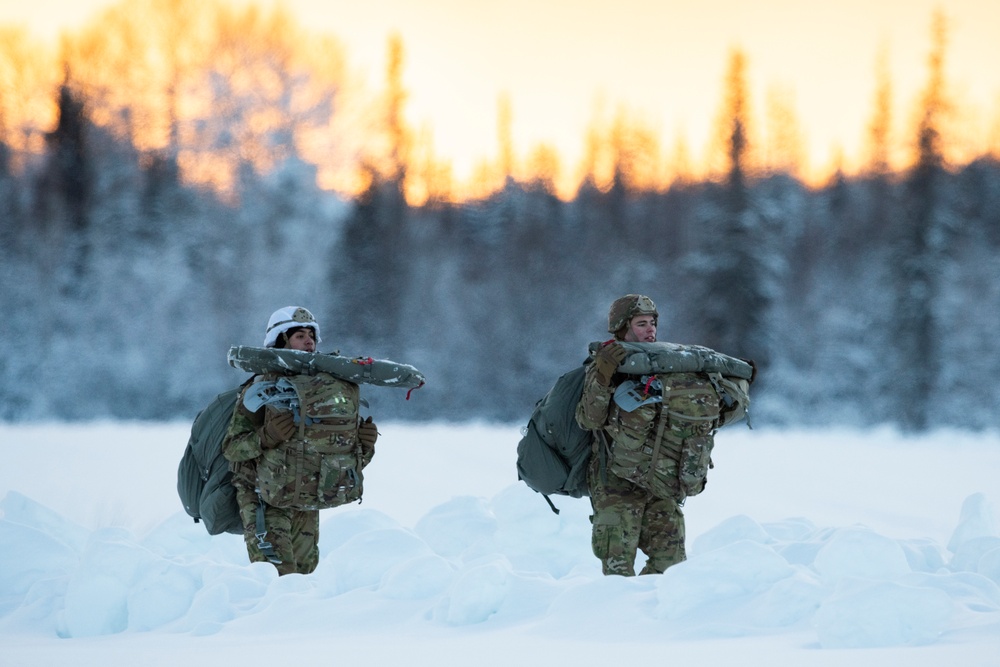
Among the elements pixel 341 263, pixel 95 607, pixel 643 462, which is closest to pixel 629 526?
pixel 643 462

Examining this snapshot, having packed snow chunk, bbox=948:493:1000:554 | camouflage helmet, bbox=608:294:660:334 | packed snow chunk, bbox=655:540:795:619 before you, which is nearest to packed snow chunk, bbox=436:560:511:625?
packed snow chunk, bbox=655:540:795:619

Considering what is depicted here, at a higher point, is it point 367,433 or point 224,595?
point 367,433

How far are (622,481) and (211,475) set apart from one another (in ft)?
7.96

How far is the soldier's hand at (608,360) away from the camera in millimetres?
5594

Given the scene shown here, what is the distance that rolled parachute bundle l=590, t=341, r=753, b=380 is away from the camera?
5.60 meters

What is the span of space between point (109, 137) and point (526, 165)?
20546 millimetres

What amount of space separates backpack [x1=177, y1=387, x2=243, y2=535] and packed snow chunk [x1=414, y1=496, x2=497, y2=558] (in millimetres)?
1578

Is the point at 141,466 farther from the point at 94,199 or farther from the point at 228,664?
the point at 94,199

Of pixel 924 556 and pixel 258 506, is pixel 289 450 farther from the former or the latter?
pixel 924 556

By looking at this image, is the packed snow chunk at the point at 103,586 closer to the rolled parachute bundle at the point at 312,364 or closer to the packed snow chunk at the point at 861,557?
the rolled parachute bundle at the point at 312,364

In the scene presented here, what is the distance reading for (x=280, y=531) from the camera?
19.5ft

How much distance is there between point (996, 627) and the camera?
4020 mm

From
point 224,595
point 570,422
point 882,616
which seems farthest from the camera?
point 570,422

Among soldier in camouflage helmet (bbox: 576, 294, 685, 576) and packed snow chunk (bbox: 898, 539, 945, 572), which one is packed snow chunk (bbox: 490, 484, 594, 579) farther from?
packed snow chunk (bbox: 898, 539, 945, 572)
